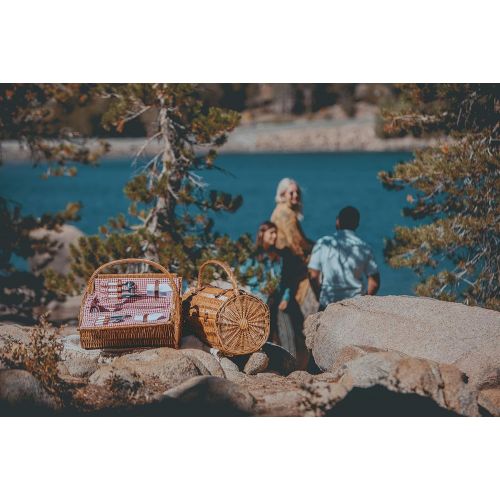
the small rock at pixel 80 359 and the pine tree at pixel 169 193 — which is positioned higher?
the pine tree at pixel 169 193

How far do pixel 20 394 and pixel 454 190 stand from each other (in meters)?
4.22

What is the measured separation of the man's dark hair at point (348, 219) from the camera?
293 inches

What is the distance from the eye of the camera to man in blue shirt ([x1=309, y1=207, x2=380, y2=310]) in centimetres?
743

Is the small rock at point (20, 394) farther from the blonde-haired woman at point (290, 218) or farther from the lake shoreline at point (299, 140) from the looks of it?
the lake shoreline at point (299, 140)

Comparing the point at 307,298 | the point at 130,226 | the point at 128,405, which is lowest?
the point at 128,405

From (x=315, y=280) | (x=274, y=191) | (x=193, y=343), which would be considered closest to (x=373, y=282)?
(x=315, y=280)

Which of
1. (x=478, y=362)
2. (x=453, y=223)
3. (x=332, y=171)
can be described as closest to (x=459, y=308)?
(x=478, y=362)

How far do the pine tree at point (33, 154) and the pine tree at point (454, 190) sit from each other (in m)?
3.30

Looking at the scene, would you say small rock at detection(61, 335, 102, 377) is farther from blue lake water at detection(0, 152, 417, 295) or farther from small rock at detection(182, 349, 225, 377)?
blue lake water at detection(0, 152, 417, 295)

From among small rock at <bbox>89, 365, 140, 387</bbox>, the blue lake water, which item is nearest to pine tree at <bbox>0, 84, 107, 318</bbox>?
the blue lake water

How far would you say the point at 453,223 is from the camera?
7.76 m

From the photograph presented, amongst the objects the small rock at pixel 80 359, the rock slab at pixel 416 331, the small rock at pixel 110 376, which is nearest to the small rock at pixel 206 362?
the small rock at pixel 110 376

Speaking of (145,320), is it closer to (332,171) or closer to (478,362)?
(478,362)
